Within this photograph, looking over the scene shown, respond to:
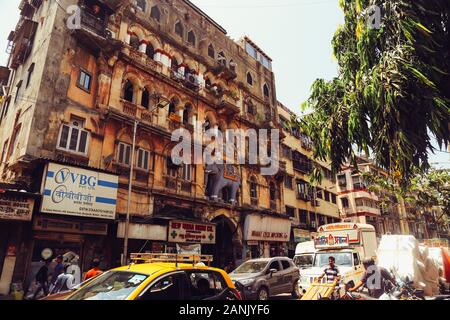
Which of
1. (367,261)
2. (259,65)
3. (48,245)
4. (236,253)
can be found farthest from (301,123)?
(259,65)

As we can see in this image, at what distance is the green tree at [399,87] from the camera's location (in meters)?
6.22

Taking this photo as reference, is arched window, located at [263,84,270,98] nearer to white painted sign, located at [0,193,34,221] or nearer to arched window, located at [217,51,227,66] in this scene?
arched window, located at [217,51,227,66]

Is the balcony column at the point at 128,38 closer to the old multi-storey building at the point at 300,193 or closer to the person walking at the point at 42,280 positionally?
the person walking at the point at 42,280

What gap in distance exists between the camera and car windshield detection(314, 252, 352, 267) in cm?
1295

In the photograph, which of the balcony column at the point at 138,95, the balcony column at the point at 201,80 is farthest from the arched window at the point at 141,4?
the balcony column at the point at 138,95

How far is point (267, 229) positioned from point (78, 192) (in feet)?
49.5

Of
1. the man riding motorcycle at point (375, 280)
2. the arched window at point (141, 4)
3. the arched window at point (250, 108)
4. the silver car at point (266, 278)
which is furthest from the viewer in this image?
the arched window at point (250, 108)

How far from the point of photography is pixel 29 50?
17.0 meters

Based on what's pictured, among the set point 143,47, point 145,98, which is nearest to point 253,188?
point 145,98

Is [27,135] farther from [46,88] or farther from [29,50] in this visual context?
[29,50]

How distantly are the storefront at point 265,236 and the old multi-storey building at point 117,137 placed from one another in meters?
0.12

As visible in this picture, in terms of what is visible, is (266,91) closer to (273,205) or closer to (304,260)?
(273,205)

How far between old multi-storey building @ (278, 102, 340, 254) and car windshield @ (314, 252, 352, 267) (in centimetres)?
1266
